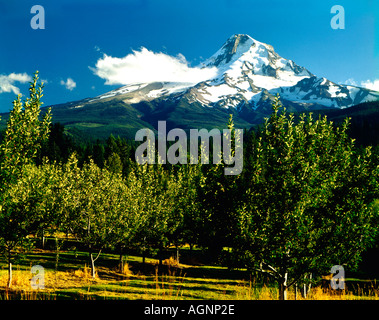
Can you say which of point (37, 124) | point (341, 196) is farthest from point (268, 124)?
point (37, 124)

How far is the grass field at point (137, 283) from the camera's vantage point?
17.5 m

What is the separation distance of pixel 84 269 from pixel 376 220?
2721cm

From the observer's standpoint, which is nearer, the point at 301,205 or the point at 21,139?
the point at 301,205

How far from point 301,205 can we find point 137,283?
19.4 meters

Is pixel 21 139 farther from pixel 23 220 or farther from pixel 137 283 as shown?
pixel 137 283

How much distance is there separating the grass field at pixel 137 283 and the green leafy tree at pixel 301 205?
4353mm

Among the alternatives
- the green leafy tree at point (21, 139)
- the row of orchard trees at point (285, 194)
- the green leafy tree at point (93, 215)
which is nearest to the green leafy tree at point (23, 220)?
the green leafy tree at point (93, 215)

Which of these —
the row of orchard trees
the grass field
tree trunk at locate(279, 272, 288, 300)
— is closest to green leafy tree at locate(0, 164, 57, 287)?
the grass field

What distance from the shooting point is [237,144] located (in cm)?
1208

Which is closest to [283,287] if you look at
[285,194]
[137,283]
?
[285,194]

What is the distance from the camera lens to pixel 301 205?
11.0 m

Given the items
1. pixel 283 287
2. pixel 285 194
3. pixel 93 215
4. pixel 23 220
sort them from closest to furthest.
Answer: pixel 285 194
pixel 283 287
pixel 23 220
pixel 93 215

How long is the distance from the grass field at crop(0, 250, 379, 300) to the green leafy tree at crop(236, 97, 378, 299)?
Answer: 435 centimetres
